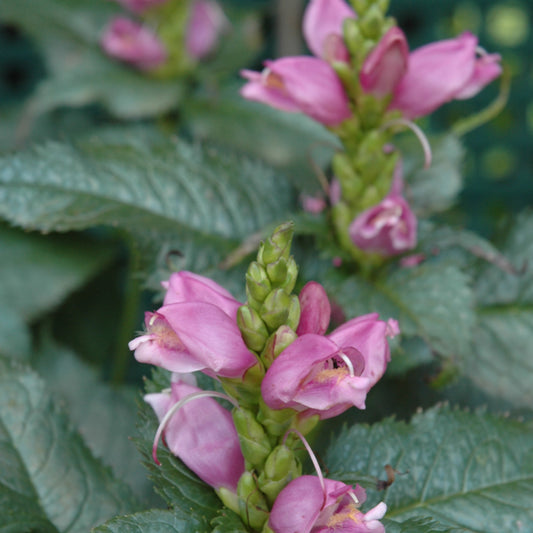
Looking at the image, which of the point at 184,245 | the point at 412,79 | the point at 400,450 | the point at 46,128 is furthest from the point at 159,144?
the point at 46,128

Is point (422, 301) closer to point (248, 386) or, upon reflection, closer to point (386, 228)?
point (386, 228)

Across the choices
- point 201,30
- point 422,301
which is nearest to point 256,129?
point 201,30

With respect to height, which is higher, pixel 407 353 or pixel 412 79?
pixel 412 79

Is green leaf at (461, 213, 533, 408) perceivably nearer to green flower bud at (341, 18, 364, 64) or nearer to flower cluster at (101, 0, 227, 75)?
green flower bud at (341, 18, 364, 64)

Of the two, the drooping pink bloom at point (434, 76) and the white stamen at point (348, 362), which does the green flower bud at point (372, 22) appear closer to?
the drooping pink bloom at point (434, 76)

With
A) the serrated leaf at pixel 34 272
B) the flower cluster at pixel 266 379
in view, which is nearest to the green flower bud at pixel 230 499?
the flower cluster at pixel 266 379

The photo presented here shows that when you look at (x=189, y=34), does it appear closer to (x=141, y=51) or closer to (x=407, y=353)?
(x=141, y=51)
